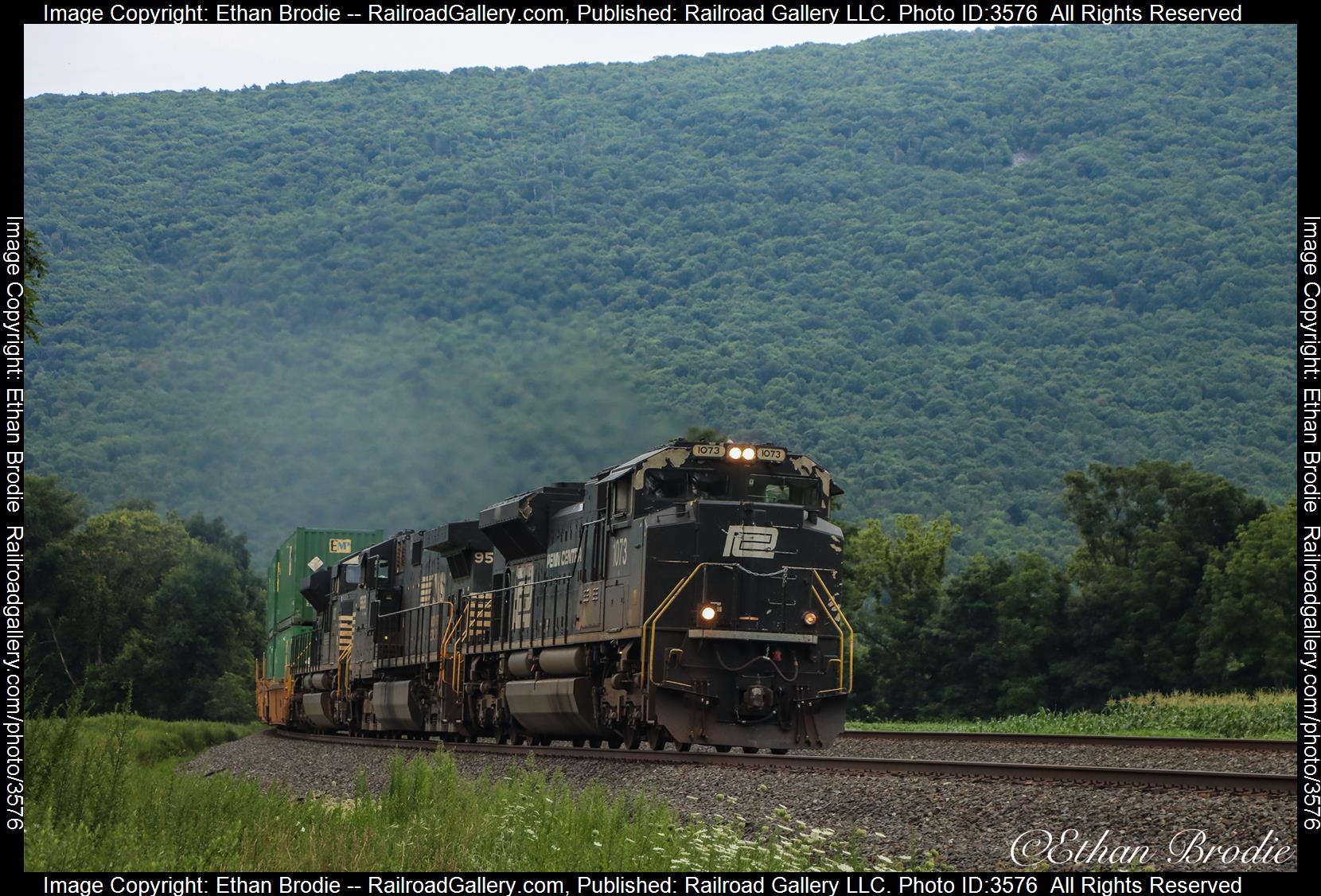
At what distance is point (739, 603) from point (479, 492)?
52.9m

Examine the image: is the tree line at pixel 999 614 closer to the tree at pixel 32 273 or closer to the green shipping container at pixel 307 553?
the green shipping container at pixel 307 553

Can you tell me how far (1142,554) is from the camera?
3972cm

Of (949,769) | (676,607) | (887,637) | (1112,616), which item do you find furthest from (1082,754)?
(887,637)

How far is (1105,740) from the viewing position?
1883cm

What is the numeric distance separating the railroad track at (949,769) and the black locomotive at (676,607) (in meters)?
0.57

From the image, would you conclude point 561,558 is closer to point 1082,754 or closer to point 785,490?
point 785,490

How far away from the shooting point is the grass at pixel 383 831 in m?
9.16

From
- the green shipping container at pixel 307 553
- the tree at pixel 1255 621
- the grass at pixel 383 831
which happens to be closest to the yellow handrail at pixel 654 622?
the grass at pixel 383 831

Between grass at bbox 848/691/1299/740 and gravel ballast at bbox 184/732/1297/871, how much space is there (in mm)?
10056

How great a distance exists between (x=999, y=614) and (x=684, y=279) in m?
81.1

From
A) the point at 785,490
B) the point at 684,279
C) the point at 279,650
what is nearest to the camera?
the point at 785,490

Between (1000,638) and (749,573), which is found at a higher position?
(749,573)

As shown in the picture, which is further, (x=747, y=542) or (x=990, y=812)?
(x=747, y=542)

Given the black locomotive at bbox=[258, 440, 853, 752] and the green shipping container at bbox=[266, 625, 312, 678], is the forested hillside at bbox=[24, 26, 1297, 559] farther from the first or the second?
the black locomotive at bbox=[258, 440, 853, 752]
